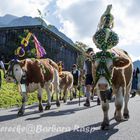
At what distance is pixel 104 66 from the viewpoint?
9.08 m

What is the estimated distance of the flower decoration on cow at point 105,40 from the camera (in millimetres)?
9055

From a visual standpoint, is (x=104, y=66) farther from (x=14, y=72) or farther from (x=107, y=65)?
(x=14, y=72)

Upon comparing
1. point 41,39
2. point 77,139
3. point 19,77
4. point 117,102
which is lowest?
point 77,139

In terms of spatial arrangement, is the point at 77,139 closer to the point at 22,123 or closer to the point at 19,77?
the point at 22,123

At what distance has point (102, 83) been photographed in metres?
8.90

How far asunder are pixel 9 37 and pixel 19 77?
51.7 metres

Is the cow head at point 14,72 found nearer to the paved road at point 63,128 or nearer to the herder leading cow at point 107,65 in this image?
the paved road at point 63,128

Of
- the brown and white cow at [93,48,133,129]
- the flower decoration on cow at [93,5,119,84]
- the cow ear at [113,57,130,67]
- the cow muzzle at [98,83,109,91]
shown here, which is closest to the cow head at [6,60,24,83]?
the flower decoration on cow at [93,5,119,84]

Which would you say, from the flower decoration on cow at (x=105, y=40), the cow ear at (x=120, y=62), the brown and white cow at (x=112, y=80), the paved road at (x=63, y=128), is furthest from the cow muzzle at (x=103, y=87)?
the paved road at (x=63, y=128)

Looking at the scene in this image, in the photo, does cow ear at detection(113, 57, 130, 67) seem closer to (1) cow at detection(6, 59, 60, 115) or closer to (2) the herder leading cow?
(2) the herder leading cow

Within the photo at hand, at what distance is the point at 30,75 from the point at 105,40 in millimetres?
4669

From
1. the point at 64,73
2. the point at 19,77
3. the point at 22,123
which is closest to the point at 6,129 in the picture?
the point at 22,123

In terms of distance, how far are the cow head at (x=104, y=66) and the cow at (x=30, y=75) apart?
13.1ft

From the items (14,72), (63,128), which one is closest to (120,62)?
(63,128)
